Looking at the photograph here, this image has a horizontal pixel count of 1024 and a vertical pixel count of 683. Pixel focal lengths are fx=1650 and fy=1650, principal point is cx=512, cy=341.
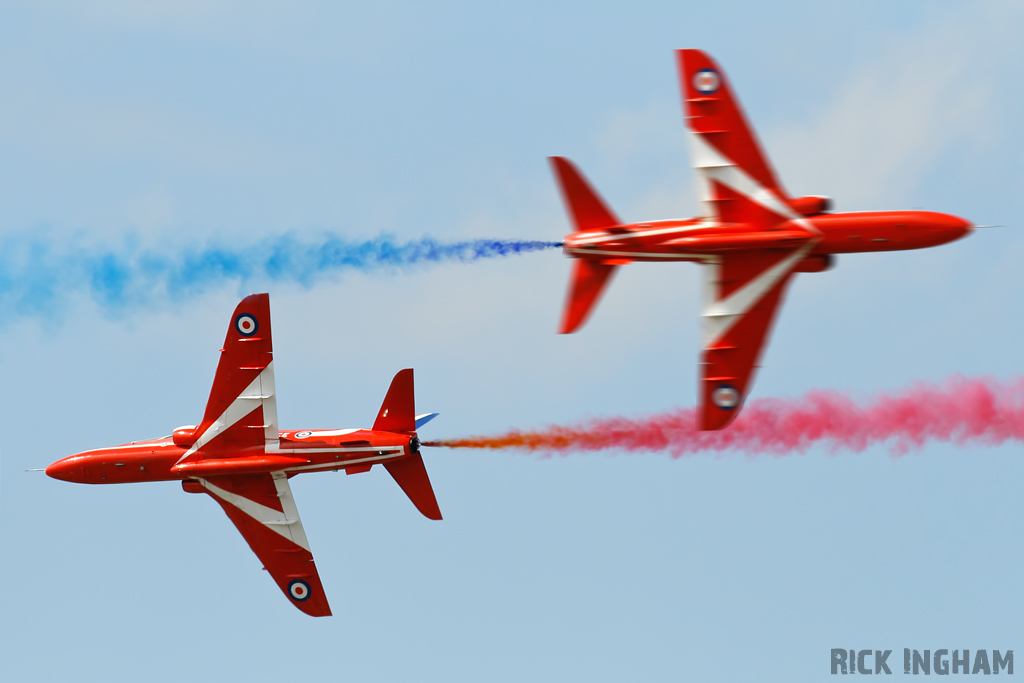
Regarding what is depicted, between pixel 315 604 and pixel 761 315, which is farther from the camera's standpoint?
pixel 315 604

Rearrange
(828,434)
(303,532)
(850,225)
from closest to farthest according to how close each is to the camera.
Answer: (850,225), (828,434), (303,532)

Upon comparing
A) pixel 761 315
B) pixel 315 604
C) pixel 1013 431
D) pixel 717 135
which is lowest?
pixel 315 604

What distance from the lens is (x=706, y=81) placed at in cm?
4816

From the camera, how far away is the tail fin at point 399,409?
52.1 m

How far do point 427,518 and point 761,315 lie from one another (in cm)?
1254

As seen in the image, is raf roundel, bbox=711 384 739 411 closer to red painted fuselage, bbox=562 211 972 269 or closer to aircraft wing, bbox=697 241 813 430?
aircraft wing, bbox=697 241 813 430

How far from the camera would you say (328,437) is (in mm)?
51750

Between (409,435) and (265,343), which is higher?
(265,343)

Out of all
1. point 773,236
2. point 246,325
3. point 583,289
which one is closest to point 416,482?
point 246,325

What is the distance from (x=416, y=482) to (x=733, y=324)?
11447 mm

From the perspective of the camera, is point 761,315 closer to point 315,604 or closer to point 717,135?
point 717,135

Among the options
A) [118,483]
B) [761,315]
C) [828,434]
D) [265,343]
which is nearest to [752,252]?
Answer: [761,315]

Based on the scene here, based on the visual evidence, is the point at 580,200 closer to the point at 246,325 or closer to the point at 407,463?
the point at 407,463

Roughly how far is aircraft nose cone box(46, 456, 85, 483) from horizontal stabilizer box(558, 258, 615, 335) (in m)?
17.5
